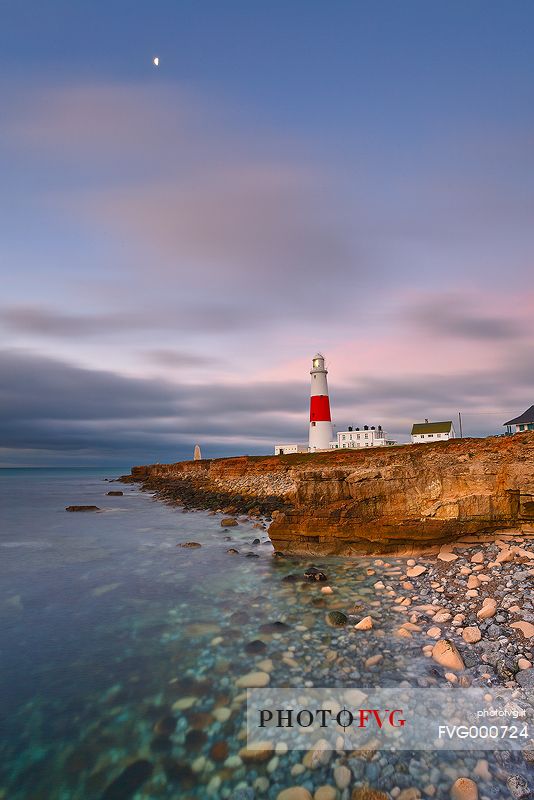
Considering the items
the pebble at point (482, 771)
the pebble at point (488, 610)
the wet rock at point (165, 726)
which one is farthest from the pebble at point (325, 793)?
the pebble at point (488, 610)

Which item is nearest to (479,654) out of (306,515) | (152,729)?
(152,729)

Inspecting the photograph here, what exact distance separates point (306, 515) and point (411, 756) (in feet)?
35.2

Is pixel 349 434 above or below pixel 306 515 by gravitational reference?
above

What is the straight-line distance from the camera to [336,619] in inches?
353

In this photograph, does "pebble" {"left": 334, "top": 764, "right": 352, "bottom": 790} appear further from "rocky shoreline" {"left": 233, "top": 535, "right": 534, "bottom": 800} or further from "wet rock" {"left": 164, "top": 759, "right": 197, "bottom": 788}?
"wet rock" {"left": 164, "top": 759, "right": 197, "bottom": 788}

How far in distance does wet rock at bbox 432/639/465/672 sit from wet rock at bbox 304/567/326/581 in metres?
5.17

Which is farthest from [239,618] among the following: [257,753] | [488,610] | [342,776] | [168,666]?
[488,610]

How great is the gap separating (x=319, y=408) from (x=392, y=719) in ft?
158

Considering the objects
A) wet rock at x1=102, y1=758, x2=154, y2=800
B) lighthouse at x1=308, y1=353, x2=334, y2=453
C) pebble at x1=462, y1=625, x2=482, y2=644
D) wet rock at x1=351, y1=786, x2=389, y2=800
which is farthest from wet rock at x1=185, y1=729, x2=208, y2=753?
lighthouse at x1=308, y1=353, x2=334, y2=453

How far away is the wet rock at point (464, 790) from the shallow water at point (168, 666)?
0.50 ft

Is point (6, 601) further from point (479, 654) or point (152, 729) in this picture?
point (479, 654)

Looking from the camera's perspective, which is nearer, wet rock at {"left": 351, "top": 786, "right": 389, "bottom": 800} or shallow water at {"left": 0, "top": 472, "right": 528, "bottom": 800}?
wet rock at {"left": 351, "top": 786, "right": 389, "bottom": 800}

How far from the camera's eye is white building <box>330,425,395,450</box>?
6912 centimetres

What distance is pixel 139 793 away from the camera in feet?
16.0
